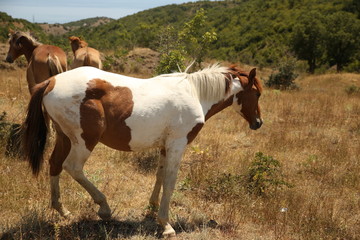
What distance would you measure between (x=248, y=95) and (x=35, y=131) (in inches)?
103

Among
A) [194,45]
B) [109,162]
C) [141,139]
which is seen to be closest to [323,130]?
[194,45]

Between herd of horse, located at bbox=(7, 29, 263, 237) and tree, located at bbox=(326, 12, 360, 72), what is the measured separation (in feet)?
96.1

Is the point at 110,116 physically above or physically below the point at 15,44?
below

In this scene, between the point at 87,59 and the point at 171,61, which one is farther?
the point at 87,59

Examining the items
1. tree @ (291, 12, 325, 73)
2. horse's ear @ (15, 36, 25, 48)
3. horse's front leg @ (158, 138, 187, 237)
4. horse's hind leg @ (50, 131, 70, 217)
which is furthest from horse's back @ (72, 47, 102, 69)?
tree @ (291, 12, 325, 73)

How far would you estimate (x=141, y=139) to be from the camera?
304cm

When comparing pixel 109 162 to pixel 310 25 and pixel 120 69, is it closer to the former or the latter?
pixel 120 69

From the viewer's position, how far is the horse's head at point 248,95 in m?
3.76

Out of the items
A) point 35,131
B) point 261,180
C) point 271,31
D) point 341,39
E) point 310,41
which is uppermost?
point 271,31

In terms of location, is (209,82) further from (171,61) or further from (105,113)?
(171,61)

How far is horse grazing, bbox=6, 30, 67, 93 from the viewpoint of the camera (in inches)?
227

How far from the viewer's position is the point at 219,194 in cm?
413

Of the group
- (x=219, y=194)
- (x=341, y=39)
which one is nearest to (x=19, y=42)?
(x=219, y=194)

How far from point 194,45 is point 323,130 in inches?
157
